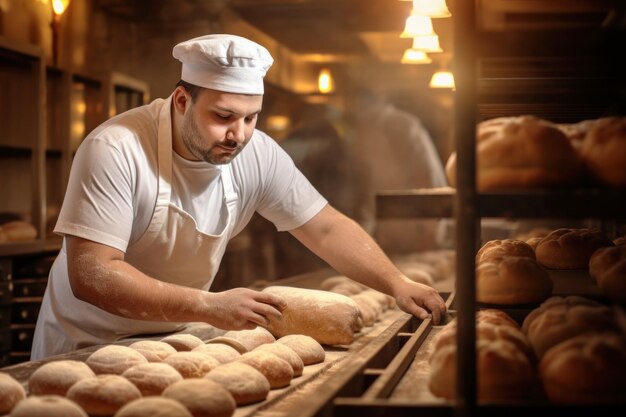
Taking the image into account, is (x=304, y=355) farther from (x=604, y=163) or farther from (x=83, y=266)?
(x=604, y=163)

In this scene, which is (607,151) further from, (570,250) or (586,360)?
(570,250)

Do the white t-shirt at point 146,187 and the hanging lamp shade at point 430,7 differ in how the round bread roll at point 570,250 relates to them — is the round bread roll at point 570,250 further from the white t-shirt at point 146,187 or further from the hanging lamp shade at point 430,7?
the hanging lamp shade at point 430,7

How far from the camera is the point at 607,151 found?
1.26 meters

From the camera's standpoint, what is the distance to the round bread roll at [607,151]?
1.24 metres

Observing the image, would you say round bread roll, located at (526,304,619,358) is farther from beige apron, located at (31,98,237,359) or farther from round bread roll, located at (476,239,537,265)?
beige apron, located at (31,98,237,359)

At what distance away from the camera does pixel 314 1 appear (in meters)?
6.24

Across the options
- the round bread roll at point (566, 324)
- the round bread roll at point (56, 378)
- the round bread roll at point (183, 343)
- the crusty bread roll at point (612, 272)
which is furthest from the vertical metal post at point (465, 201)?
the round bread roll at point (183, 343)

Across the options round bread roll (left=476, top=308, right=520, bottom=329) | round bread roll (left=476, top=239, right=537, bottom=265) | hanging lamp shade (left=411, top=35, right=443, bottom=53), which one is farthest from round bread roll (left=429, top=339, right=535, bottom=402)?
hanging lamp shade (left=411, top=35, right=443, bottom=53)

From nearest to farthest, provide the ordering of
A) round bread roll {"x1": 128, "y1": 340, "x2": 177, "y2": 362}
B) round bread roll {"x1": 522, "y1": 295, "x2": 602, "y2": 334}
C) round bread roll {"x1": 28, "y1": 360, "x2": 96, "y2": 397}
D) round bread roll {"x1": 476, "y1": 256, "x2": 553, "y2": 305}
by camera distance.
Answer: round bread roll {"x1": 28, "y1": 360, "x2": 96, "y2": 397}, round bread roll {"x1": 522, "y1": 295, "x2": 602, "y2": 334}, round bread roll {"x1": 128, "y1": 340, "x2": 177, "y2": 362}, round bread roll {"x1": 476, "y1": 256, "x2": 553, "y2": 305}

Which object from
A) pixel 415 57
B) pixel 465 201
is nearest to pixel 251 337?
pixel 465 201

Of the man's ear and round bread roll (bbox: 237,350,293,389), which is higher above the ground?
the man's ear

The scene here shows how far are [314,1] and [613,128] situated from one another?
5.18 meters

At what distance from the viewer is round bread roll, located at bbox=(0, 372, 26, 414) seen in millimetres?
1462

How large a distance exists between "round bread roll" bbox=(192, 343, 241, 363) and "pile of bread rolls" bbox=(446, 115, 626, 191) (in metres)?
0.75
